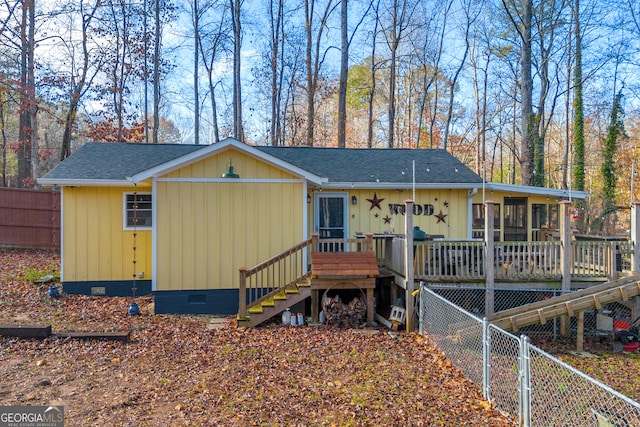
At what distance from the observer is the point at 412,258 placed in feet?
26.5

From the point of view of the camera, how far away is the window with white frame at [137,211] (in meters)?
10.1

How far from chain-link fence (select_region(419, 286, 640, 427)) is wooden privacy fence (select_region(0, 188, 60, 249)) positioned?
12.4 meters

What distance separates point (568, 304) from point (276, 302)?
5.34 m

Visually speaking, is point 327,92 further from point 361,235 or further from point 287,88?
point 361,235

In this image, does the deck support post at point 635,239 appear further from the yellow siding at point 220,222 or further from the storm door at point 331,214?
the yellow siding at point 220,222

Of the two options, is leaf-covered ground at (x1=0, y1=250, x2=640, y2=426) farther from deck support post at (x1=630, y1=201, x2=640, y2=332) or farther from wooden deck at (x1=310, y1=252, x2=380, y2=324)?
deck support post at (x1=630, y1=201, x2=640, y2=332)

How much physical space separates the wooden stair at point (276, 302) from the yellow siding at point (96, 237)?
11.9 ft

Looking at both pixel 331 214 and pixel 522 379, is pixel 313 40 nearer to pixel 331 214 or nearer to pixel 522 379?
pixel 331 214

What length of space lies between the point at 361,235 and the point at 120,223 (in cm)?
565

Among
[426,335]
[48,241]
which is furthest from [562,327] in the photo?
[48,241]

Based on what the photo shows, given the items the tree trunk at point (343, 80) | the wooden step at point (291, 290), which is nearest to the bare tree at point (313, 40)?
the tree trunk at point (343, 80)

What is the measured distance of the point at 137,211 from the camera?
10.1 metres

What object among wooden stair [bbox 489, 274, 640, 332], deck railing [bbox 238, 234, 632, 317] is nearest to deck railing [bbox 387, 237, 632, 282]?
deck railing [bbox 238, 234, 632, 317]

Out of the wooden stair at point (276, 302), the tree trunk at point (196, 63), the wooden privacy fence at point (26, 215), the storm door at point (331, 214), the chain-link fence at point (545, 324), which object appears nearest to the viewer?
the wooden stair at point (276, 302)
